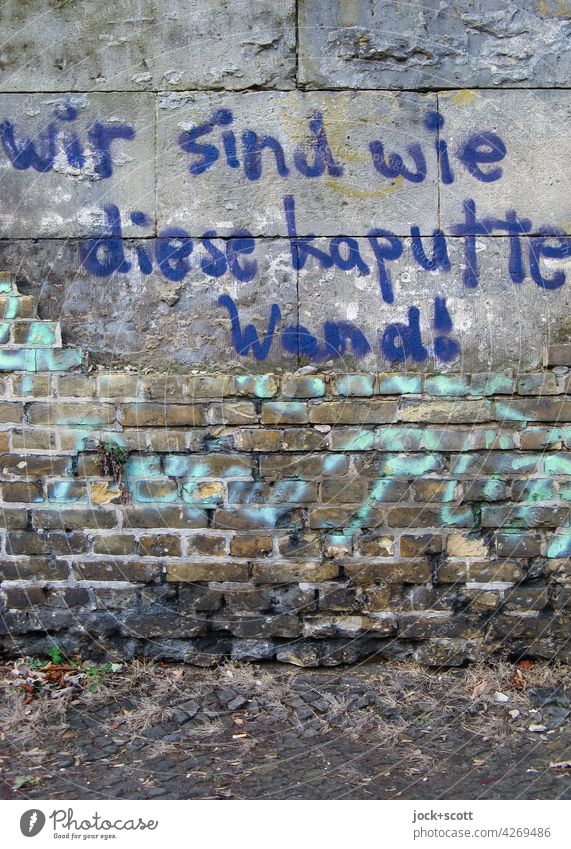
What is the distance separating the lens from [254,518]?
10.7 feet

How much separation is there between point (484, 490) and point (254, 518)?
0.92 meters

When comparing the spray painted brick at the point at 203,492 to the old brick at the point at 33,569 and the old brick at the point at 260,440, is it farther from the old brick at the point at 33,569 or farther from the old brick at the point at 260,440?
the old brick at the point at 33,569

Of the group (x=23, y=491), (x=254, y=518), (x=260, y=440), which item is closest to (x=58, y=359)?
(x=23, y=491)

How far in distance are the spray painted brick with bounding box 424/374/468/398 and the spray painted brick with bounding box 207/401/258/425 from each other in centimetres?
70

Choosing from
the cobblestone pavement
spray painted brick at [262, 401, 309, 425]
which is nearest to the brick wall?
spray painted brick at [262, 401, 309, 425]

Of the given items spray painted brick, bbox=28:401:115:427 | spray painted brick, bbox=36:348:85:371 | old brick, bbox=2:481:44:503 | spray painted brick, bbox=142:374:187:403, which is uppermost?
spray painted brick, bbox=36:348:85:371

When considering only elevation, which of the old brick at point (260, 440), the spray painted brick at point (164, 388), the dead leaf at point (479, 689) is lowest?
the dead leaf at point (479, 689)

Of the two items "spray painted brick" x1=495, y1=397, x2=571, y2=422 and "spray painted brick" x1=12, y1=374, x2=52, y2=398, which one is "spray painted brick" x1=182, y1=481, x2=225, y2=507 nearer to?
"spray painted brick" x1=12, y1=374, x2=52, y2=398

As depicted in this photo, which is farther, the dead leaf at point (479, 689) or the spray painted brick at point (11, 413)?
the spray painted brick at point (11, 413)

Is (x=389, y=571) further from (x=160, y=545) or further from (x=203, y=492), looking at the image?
(x=160, y=545)

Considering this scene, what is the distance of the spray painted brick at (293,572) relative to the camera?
10.7ft

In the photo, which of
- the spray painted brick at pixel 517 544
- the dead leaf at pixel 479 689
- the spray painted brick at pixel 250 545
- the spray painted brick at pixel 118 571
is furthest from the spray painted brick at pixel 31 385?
the dead leaf at pixel 479 689

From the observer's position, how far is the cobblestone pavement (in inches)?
103

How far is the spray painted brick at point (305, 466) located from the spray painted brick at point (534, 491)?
682mm
